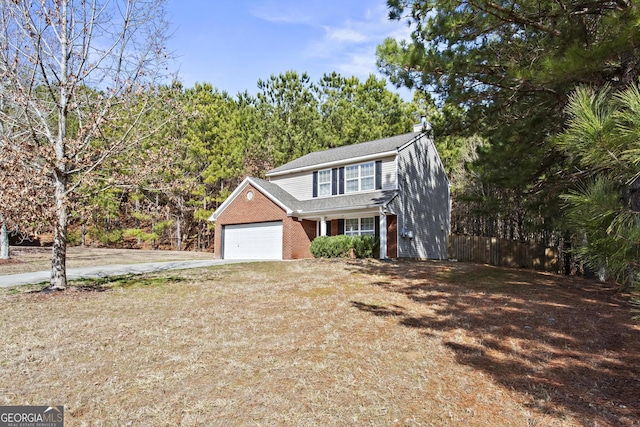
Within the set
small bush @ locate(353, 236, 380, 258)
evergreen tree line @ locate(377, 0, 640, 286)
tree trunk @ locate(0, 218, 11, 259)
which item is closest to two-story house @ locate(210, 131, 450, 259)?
small bush @ locate(353, 236, 380, 258)

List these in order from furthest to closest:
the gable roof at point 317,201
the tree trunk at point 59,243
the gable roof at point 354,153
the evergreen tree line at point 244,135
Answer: the evergreen tree line at point 244,135 → the gable roof at point 354,153 → the gable roof at point 317,201 → the tree trunk at point 59,243

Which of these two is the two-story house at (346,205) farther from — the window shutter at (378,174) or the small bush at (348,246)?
the small bush at (348,246)

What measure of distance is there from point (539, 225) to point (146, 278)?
14.9 metres

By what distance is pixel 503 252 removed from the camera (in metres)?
18.7

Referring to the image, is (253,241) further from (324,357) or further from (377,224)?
(324,357)

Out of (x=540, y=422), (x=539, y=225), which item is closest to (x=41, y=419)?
(x=540, y=422)

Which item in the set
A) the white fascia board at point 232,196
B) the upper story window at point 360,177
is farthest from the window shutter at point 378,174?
the white fascia board at point 232,196

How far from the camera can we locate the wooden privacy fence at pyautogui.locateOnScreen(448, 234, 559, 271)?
57.8 feet

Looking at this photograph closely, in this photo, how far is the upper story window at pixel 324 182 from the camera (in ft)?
63.1

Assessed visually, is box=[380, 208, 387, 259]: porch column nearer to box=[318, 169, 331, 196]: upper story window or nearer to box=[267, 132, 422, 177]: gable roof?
box=[267, 132, 422, 177]: gable roof

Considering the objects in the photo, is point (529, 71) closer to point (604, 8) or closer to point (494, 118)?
point (604, 8)

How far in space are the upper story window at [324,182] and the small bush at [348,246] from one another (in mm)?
2992

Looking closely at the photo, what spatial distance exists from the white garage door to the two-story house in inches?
2.0

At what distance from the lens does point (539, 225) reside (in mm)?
15164
